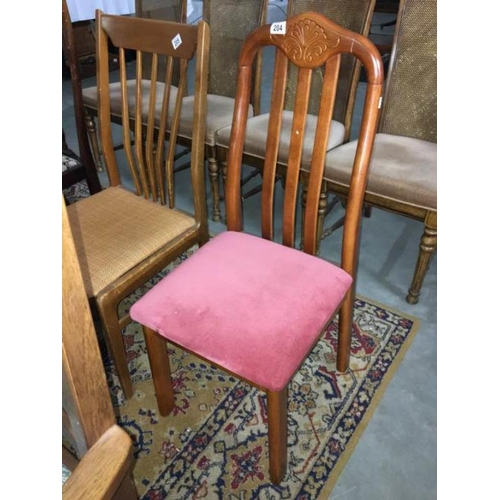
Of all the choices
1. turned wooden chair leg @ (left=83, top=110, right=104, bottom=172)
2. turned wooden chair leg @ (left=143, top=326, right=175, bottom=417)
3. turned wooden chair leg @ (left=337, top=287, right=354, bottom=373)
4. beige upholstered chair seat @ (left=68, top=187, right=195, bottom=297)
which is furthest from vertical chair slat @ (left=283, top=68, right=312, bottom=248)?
turned wooden chair leg @ (left=83, top=110, right=104, bottom=172)

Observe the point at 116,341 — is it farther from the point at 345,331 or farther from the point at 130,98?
the point at 130,98

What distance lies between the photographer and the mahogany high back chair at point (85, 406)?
464 millimetres

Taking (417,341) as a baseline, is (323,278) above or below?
above

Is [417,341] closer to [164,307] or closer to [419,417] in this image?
[419,417]

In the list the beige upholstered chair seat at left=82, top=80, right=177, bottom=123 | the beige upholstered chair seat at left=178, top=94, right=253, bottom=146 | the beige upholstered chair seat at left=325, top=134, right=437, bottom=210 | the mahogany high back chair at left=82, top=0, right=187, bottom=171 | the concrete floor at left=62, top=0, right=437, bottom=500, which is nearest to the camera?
the concrete floor at left=62, top=0, right=437, bottom=500

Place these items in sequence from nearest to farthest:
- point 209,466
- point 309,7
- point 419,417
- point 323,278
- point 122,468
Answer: point 122,468 → point 323,278 → point 209,466 → point 419,417 → point 309,7

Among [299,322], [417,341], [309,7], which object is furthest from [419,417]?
[309,7]

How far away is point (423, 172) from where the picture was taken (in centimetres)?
143

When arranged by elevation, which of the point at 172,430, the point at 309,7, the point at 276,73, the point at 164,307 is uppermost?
the point at 309,7

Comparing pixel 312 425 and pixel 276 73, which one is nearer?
pixel 276 73

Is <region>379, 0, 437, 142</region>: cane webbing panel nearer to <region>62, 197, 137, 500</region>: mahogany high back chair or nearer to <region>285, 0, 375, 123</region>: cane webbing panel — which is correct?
<region>285, 0, 375, 123</region>: cane webbing panel

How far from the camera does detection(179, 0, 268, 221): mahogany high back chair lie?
191 cm

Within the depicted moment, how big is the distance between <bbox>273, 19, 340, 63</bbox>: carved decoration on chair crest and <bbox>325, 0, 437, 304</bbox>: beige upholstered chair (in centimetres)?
58

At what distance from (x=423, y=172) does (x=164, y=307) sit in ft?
3.15
